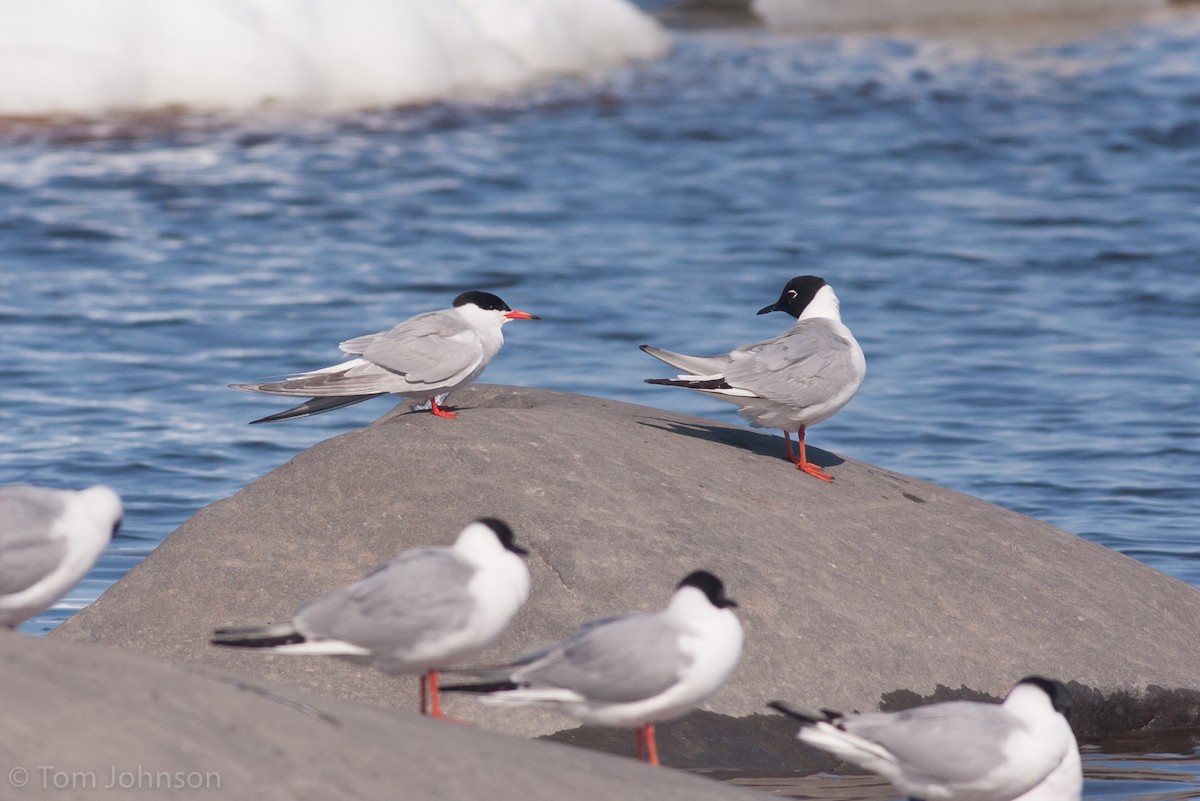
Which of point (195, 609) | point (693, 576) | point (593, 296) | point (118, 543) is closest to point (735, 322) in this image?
point (593, 296)

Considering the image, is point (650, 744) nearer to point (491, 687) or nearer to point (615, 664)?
point (615, 664)

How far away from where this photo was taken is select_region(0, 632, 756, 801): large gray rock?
9.82 feet

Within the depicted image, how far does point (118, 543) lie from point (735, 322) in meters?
5.18

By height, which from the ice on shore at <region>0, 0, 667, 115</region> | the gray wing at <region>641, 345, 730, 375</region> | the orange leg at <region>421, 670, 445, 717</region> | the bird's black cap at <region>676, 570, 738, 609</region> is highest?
the ice on shore at <region>0, 0, 667, 115</region>

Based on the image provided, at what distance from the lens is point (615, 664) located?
379 centimetres

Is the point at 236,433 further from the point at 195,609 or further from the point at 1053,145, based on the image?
the point at 1053,145

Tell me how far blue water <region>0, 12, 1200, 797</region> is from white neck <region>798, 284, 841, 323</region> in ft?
6.89

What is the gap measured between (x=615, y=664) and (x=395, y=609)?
0.56 meters

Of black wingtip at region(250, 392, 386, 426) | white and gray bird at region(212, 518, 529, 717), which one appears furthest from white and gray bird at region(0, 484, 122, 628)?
black wingtip at region(250, 392, 386, 426)

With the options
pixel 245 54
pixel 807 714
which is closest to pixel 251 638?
pixel 807 714

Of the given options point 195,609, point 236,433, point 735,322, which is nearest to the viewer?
point 195,609

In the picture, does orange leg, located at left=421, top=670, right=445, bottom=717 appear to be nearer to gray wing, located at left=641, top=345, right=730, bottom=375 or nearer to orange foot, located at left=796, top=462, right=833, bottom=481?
gray wing, located at left=641, top=345, right=730, bottom=375

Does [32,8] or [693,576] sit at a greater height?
[32,8]

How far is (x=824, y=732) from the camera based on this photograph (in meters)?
3.91
